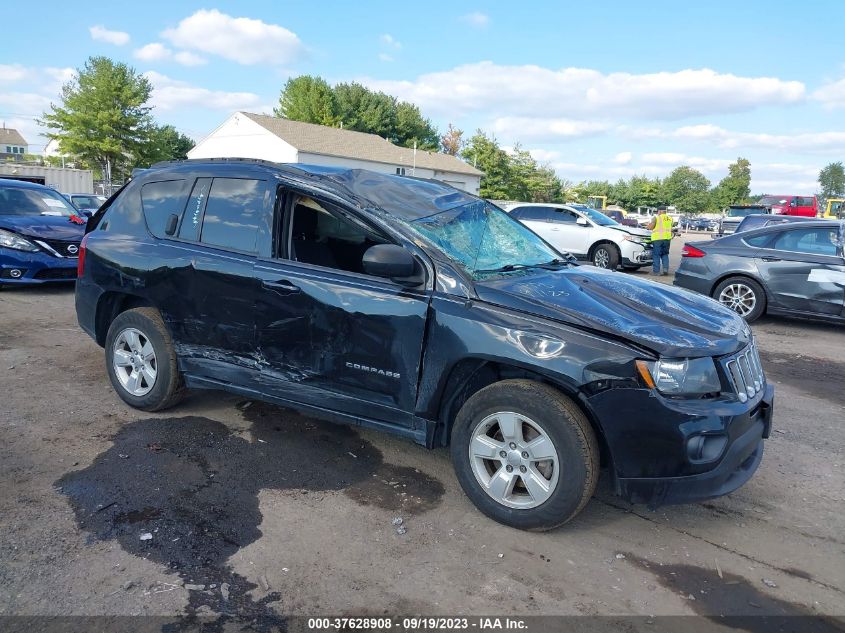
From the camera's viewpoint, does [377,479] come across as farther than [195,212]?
No

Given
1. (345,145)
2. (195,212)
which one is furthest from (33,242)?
(345,145)

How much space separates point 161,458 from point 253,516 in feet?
3.27

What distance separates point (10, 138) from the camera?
A: 112688mm

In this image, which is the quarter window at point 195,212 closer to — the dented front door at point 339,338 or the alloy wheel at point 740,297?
the dented front door at point 339,338

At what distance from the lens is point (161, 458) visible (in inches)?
157

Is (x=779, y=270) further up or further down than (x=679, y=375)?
further up

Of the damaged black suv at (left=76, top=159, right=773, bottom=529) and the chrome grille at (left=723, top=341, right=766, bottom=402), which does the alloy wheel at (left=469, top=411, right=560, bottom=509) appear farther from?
the chrome grille at (left=723, top=341, right=766, bottom=402)

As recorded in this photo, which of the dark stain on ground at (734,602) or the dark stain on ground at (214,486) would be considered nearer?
the dark stain on ground at (734,602)

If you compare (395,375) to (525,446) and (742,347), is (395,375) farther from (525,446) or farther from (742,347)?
(742,347)

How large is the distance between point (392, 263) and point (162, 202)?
7.24 feet

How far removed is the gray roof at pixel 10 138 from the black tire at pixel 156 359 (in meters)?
129

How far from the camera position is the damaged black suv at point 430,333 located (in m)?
3.02

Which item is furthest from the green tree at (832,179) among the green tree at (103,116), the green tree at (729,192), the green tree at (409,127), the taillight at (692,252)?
the taillight at (692,252)

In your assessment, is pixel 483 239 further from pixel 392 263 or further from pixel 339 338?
pixel 339 338
